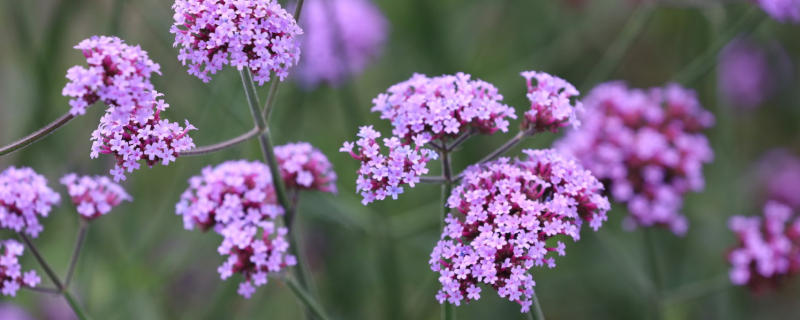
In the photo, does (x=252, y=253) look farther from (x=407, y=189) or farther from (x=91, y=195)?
(x=407, y=189)

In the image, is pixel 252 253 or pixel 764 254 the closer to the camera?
pixel 252 253

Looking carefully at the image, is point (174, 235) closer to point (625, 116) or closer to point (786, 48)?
point (625, 116)

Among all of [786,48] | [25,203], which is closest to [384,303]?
[25,203]

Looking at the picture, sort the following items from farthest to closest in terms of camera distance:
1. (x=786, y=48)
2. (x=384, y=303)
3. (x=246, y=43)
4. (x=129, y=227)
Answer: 1. (x=786, y=48)
2. (x=129, y=227)
3. (x=384, y=303)
4. (x=246, y=43)

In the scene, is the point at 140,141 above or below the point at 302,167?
below

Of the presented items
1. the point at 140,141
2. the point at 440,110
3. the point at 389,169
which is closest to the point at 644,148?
the point at 440,110

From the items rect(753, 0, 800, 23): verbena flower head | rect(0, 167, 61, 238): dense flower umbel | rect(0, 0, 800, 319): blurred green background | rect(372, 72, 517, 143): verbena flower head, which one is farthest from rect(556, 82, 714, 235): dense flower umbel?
rect(0, 167, 61, 238): dense flower umbel
